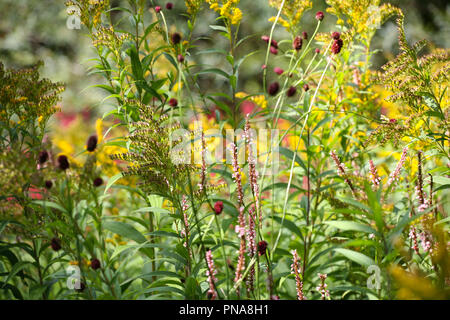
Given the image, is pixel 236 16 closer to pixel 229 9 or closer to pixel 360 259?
pixel 229 9

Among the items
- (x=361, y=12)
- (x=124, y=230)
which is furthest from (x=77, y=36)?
(x=124, y=230)

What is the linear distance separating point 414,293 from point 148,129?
0.69m

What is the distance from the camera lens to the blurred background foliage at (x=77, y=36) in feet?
15.3

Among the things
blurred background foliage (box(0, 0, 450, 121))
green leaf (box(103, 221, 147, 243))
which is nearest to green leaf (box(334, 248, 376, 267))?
green leaf (box(103, 221, 147, 243))

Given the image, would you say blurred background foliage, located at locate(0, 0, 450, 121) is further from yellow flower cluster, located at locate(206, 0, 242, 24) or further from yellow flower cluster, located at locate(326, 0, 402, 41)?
yellow flower cluster, located at locate(206, 0, 242, 24)

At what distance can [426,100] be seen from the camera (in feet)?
3.76

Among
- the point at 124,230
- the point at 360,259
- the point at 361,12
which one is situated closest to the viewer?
the point at 360,259

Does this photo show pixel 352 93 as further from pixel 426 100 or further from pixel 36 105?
pixel 36 105

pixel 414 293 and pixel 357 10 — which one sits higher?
pixel 357 10

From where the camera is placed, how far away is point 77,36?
543cm

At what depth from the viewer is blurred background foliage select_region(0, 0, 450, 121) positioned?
4.68m
